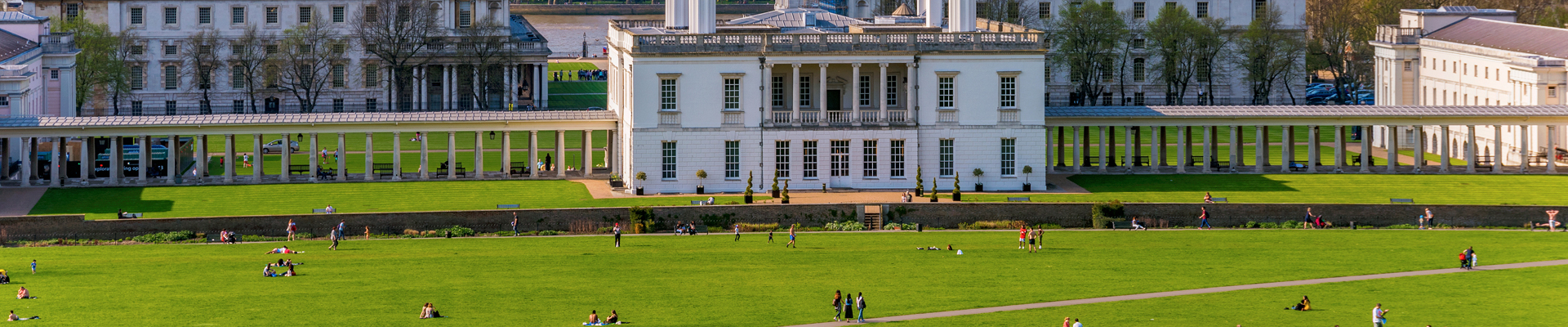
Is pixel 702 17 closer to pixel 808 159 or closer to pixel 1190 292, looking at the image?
pixel 808 159

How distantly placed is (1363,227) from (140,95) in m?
91.8

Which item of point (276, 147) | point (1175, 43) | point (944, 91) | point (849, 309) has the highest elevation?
point (1175, 43)

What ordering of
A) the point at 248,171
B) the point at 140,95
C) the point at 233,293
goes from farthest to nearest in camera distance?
the point at 140,95 → the point at 248,171 → the point at 233,293

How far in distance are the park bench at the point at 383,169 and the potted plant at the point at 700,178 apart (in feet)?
57.3

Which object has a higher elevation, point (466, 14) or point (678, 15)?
point (466, 14)

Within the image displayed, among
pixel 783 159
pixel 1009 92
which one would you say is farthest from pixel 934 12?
pixel 783 159

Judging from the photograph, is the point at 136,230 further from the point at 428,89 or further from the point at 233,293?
the point at 428,89

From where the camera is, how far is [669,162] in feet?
370

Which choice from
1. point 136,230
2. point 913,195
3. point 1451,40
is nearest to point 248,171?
point 136,230

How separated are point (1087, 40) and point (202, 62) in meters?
59.9

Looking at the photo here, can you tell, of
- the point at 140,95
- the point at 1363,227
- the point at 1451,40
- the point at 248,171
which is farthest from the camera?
the point at 140,95

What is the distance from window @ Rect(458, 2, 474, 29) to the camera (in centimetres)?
16988

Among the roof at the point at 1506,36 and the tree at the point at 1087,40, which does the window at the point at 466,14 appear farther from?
the roof at the point at 1506,36

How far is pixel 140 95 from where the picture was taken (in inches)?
6471
